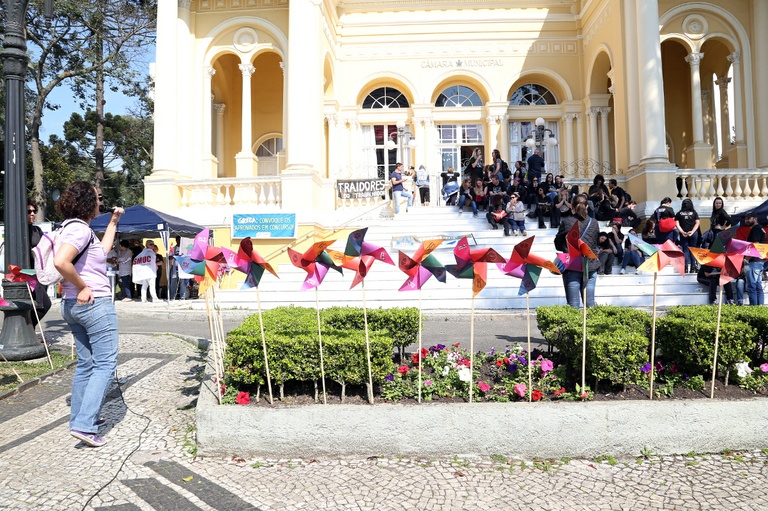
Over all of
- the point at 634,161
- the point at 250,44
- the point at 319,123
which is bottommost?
the point at 634,161

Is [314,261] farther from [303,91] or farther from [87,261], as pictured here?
[303,91]

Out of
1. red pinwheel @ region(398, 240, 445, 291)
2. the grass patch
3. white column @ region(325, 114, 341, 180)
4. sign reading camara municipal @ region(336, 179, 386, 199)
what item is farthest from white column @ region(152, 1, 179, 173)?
red pinwheel @ region(398, 240, 445, 291)

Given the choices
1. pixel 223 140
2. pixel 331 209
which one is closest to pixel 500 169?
pixel 331 209

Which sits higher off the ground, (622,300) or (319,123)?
(319,123)

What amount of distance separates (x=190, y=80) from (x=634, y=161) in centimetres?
1453

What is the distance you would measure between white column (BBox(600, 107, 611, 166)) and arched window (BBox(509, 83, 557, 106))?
80.6 inches

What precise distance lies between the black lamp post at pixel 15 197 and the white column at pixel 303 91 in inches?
391

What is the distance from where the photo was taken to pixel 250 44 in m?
19.1

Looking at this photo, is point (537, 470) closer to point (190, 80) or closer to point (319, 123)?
point (319, 123)

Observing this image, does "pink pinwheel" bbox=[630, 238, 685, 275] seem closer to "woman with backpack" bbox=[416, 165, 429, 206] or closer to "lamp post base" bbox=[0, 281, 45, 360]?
"lamp post base" bbox=[0, 281, 45, 360]

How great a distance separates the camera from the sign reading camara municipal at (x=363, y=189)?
17578mm

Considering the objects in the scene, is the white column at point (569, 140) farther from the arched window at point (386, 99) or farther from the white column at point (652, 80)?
the arched window at point (386, 99)

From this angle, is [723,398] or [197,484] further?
[723,398]

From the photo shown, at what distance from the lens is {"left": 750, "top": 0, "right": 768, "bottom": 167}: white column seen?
58.4 ft
